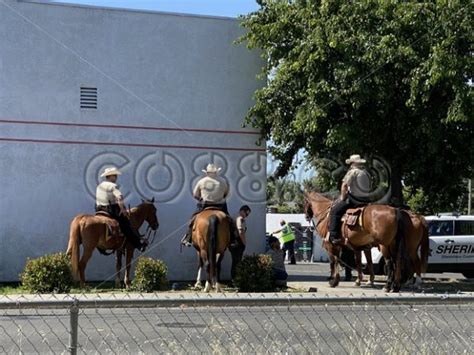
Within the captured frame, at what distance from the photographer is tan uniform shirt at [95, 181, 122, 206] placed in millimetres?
17922

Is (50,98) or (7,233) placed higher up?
(50,98)

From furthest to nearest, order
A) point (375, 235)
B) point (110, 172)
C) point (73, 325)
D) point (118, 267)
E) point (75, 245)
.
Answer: point (118, 267), point (110, 172), point (375, 235), point (75, 245), point (73, 325)

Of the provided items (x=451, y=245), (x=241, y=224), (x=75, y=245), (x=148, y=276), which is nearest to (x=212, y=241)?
(x=148, y=276)

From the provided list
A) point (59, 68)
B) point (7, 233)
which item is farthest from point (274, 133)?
point (7, 233)

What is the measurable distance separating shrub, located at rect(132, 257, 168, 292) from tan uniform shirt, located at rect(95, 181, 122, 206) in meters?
1.60

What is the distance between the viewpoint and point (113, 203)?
709 inches

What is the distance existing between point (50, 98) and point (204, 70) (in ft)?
12.7

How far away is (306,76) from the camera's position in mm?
19266

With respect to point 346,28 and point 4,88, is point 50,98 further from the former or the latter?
point 346,28

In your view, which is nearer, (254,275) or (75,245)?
(75,245)

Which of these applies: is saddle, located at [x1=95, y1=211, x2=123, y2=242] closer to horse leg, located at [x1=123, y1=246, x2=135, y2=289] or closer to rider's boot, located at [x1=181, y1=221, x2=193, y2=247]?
horse leg, located at [x1=123, y1=246, x2=135, y2=289]

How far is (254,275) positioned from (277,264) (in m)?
1.15

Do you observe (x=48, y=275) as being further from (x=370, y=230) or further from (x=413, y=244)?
(x=413, y=244)

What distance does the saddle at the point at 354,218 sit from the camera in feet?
59.9
